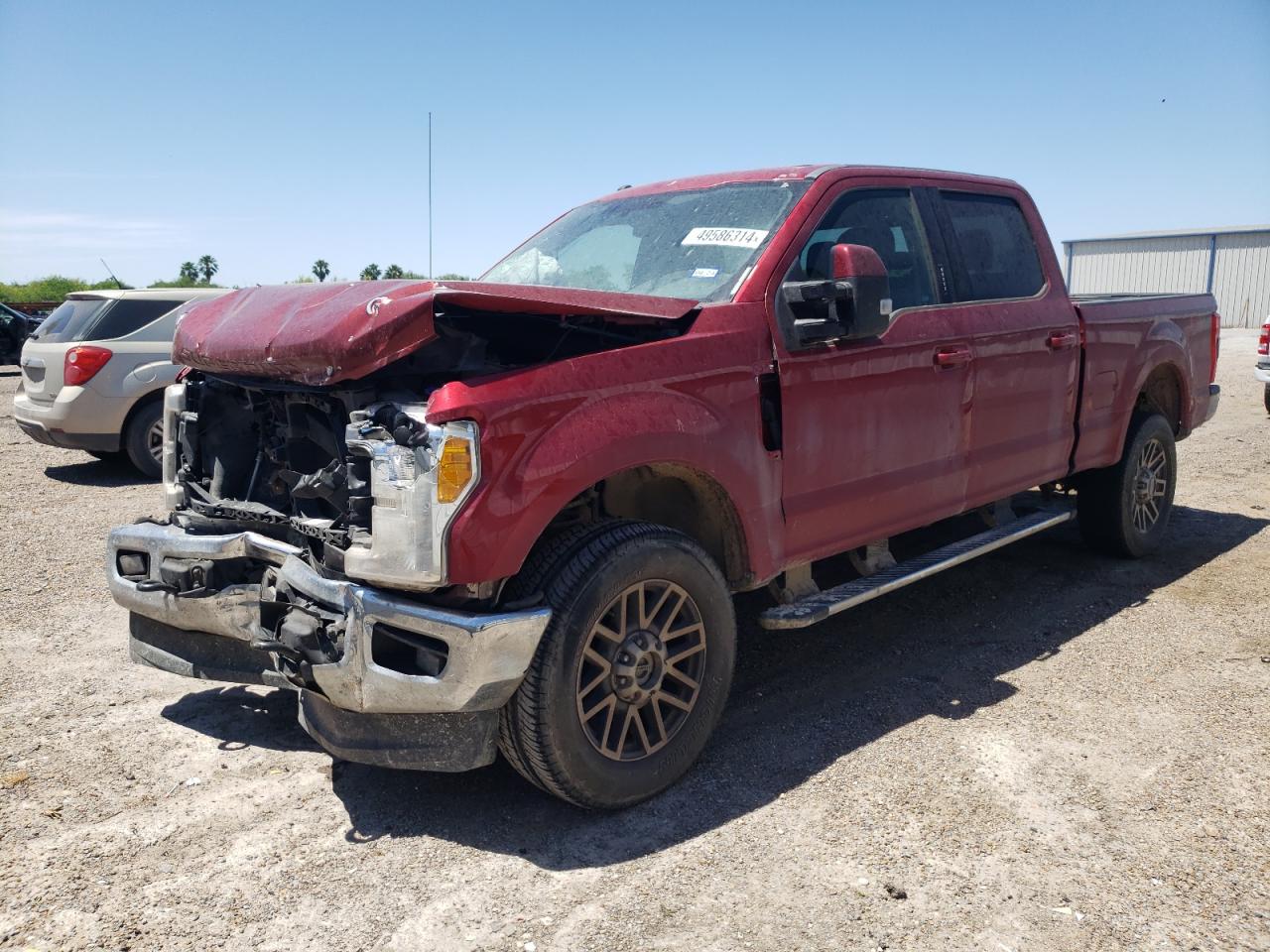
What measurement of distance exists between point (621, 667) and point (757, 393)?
1.14 meters

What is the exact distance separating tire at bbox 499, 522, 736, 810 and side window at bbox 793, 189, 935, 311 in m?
1.47

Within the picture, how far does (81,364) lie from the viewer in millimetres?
9102

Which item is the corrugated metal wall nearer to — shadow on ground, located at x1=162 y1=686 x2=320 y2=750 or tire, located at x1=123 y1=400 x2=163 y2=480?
tire, located at x1=123 y1=400 x2=163 y2=480

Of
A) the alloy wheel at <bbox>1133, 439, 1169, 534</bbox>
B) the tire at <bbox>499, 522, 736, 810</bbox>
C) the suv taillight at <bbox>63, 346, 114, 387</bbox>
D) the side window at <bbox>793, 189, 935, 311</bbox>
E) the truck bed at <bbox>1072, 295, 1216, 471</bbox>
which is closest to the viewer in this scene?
the tire at <bbox>499, 522, 736, 810</bbox>

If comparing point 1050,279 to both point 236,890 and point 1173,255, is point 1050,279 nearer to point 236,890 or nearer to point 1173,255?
point 236,890

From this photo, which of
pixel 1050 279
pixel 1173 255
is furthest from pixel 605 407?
pixel 1173 255

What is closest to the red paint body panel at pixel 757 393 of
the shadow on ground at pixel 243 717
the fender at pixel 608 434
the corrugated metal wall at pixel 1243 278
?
the fender at pixel 608 434

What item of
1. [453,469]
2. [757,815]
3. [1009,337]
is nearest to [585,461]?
[453,469]

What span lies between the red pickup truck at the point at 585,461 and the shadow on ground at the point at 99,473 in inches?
235

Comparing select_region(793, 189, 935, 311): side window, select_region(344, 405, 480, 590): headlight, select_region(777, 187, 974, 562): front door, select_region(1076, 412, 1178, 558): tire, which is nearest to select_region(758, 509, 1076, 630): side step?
select_region(777, 187, 974, 562): front door

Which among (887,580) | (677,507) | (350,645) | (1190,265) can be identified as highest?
(1190,265)

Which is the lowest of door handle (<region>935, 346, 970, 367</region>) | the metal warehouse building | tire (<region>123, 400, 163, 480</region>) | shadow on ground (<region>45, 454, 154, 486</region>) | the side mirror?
shadow on ground (<region>45, 454, 154, 486</region>)

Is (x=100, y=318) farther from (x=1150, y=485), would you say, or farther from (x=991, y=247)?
(x=1150, y=485)

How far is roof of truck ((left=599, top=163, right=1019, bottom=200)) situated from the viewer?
4316 millimetres
